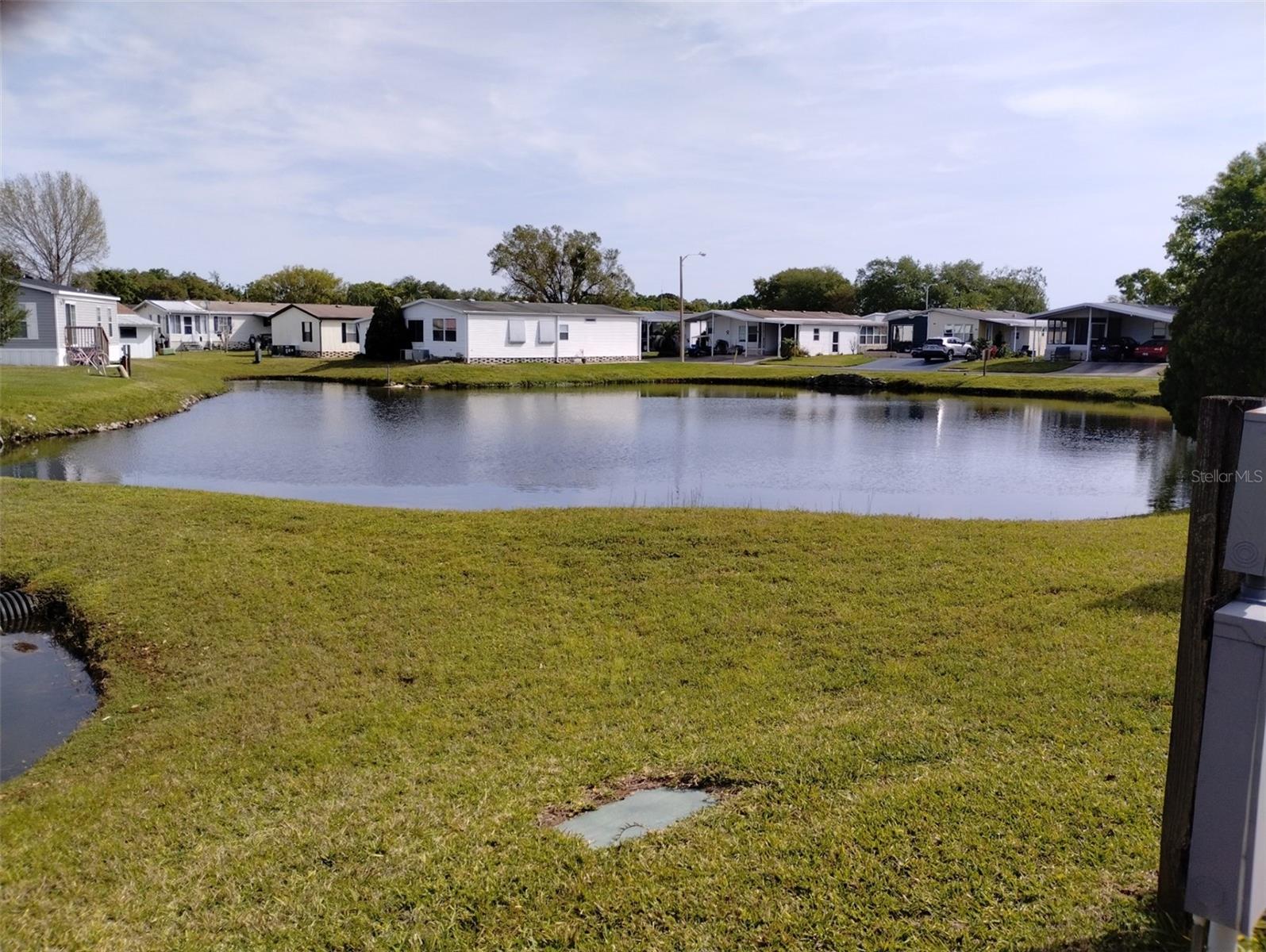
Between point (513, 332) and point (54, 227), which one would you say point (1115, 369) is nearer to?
point (513, 332)

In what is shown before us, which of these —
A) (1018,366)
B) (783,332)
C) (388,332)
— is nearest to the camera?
(1018,366)

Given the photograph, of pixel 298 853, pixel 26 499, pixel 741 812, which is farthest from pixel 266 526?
pixel 741 812

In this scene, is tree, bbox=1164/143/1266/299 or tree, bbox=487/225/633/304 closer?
tree, bbox=1164/143/1266/299

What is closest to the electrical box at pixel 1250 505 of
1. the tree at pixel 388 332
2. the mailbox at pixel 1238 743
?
the mailbox at pixel 1238 743

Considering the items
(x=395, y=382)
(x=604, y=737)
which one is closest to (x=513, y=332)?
(x=395, y=382)

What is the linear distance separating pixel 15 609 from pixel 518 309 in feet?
155

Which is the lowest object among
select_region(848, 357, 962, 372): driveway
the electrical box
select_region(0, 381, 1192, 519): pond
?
select_region(0, 381, 1192, 519): pond

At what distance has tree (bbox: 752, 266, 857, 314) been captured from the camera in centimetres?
9031

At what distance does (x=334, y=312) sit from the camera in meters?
65.6

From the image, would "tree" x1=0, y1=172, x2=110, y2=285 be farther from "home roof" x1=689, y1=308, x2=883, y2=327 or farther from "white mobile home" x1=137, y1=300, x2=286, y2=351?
"home roof" x1=689, y1=308, x2=883, y2=327

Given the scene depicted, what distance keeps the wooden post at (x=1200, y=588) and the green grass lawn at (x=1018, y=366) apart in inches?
2035

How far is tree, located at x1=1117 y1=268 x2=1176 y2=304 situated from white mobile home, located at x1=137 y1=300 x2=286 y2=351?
63.4m

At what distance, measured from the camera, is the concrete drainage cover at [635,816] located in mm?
4465

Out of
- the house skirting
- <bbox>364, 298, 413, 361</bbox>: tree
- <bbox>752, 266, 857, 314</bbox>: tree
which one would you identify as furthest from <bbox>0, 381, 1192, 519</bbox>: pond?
<bbox>752, 266, 857, 314</bbox>: tree
